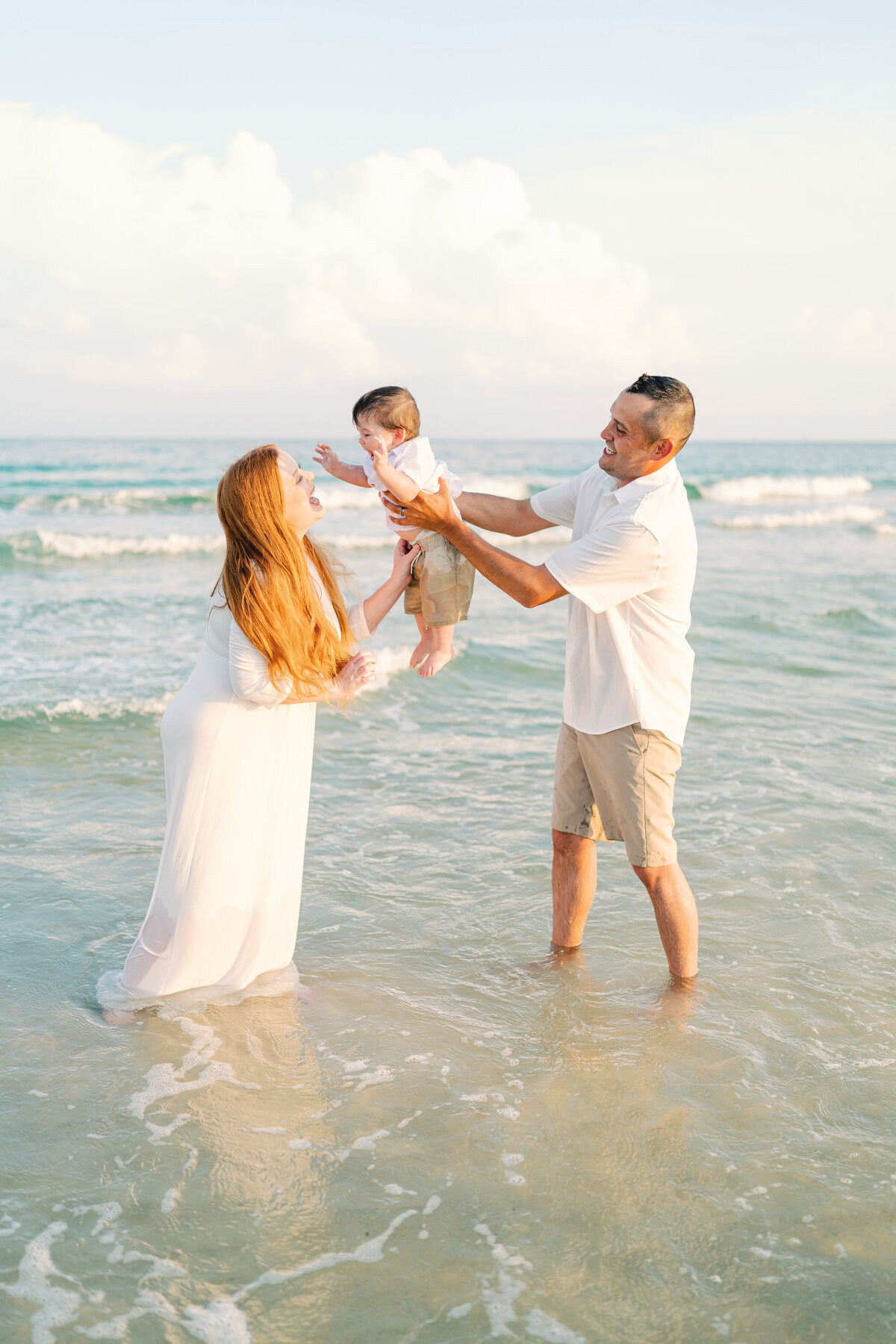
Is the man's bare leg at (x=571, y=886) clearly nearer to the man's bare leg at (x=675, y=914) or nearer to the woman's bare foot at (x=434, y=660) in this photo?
the man's bare leg at (x=675, y=914)

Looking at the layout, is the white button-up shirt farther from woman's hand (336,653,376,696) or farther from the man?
woman's hand (336,653,376,696)

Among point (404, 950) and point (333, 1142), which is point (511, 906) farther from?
point (333, 1142)

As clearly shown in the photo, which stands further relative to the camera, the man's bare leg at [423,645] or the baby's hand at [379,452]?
the man's bare leg at [423,645]

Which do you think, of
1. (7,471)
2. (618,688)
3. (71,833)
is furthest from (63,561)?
(7,471)

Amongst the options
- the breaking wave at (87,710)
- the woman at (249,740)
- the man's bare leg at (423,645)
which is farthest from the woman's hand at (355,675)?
the breaking wave at (87,710)

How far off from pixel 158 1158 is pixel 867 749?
5981 mm

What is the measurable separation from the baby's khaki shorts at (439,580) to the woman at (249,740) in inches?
3.2

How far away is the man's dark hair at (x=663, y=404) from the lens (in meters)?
3.70

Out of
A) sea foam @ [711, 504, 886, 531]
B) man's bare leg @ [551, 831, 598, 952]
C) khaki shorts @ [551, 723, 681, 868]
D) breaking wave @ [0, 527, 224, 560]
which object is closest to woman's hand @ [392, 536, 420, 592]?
khaki shorts @ [551, 723, 681, 868]

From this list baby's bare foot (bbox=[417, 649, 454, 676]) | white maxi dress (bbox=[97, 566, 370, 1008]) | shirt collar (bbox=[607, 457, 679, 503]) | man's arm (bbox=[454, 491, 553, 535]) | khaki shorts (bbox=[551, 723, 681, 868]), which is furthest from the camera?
man's arm (bbox=[454, 491, 553, 535])

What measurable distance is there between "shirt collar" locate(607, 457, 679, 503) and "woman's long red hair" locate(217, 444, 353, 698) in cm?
120

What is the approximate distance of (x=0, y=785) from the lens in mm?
6562

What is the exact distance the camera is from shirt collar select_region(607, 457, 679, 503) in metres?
3.77

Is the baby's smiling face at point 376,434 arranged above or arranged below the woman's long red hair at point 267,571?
above
